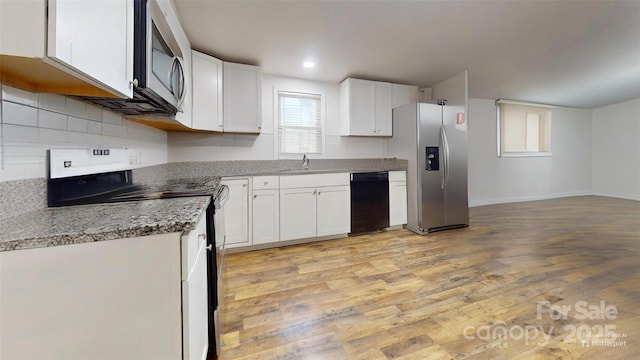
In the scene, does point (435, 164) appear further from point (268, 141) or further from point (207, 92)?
point (207, 92)

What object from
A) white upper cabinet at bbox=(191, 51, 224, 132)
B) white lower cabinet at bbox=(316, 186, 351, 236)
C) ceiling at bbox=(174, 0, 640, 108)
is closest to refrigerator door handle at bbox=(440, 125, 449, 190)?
ceiling at bbox=(174, 0, 640, 108)

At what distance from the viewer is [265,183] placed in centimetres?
276

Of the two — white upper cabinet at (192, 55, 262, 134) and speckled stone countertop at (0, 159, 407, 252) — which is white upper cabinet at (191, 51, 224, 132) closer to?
white upper cabinet at (192, 55, 262, 134)

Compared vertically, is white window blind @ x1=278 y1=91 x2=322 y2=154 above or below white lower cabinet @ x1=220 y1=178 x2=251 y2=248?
above

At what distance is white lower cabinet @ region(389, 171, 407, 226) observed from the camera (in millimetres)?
3412

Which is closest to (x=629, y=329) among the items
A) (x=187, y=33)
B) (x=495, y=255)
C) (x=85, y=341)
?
(x=495, y=255)

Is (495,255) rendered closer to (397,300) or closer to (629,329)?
(629,329)

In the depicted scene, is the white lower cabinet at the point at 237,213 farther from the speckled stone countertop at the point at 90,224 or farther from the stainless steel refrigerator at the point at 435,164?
the stainless steel refrigerator at the point at 435,164

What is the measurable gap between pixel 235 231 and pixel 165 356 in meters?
1.92

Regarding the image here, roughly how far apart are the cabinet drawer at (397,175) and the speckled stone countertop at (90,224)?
2.84 meters

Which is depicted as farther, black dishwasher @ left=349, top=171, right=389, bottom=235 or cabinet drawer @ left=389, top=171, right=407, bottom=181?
cabinet drawer @ left=389, top=171, right=407, bottom=181

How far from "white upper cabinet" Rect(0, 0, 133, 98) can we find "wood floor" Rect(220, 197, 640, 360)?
141 cm

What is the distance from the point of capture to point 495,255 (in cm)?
253

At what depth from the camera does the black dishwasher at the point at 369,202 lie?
3.20m
